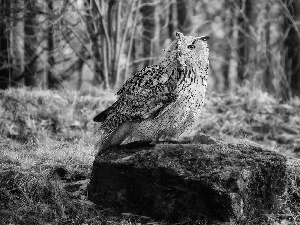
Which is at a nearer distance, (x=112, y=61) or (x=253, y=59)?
(x=112, y=61)

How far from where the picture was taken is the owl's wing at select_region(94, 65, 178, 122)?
4.26 metres

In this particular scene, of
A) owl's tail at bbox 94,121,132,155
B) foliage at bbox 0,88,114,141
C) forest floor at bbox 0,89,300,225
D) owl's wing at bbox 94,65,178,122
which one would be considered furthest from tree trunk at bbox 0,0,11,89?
owl's wing at bbox 94,65,178,122

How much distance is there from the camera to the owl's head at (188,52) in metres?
4.23

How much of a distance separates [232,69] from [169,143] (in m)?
20.4

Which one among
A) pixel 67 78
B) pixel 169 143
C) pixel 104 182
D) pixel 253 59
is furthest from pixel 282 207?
pixel 253 59

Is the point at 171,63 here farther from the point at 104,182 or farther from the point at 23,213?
the point at 23,213

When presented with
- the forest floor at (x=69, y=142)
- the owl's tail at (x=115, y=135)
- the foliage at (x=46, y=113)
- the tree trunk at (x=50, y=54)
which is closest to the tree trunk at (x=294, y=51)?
the forest floor at (x=69, y=142)

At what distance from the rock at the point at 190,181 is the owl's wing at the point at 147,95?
303 millimetres

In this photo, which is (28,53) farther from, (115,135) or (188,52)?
(188,52)

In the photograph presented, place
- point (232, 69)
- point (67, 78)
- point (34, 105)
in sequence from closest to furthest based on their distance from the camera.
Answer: point (34, 105), point (67, 78), point (232, 69)

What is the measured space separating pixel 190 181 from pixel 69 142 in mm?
3272

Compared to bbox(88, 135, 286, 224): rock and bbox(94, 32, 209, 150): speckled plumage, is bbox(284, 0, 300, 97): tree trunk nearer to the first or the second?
bbox(94, 32, 209, 150): speckled plumage

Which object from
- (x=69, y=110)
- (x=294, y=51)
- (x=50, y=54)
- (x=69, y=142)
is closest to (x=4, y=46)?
(x=50, y=54)

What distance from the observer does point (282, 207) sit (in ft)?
14.7
